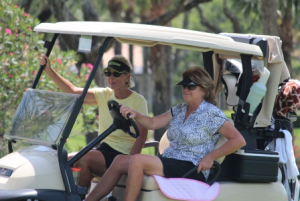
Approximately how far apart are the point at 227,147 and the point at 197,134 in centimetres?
24

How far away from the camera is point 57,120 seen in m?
3.87

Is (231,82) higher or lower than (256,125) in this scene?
higher

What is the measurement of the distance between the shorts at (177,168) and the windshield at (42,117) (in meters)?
0.79

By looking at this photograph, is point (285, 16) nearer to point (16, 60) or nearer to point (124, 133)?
point (16, 60)

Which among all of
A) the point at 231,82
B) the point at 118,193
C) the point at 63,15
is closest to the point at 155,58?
the point at 63,15

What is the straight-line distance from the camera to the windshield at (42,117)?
12.6ft

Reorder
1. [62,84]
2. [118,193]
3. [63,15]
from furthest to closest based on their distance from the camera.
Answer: [63,15] → [62,84] → [118,193]

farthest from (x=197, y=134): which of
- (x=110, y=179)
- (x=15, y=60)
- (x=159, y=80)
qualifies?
(x=159, y=80)

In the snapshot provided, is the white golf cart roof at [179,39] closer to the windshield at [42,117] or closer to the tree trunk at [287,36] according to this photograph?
the windshield at [42,117]

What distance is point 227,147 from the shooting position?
4008mm

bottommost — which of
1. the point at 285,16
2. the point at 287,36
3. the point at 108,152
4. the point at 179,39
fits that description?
the point at 108,152

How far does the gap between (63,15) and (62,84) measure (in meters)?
5.18

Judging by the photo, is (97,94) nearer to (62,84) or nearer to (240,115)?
(62,84)

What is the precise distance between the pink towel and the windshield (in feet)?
2.53
